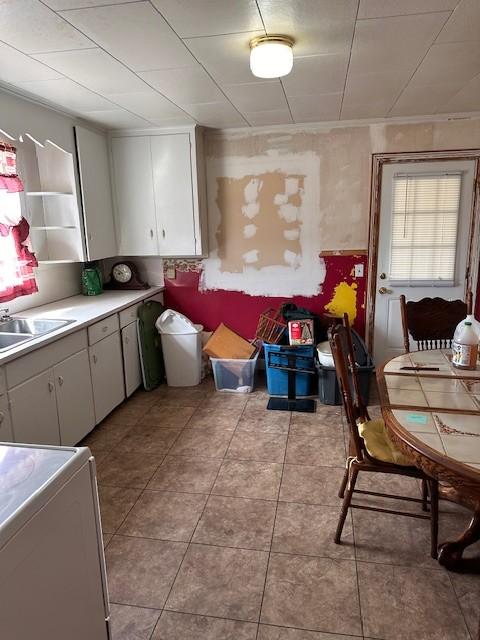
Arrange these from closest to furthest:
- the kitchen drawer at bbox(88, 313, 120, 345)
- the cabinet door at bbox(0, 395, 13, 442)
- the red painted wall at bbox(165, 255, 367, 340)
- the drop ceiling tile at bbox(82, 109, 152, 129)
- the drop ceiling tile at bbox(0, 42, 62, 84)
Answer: the drop ceiling tile at bbox(0, 42, 62, 84) < the cabinet door at bbox(0, 395, 13, 442) < the kitchen drawer at bbox(88, 313, 120, 345) < the drop ceiling tile at bbox(82, 109, 152, 129) < the red painted wall at bbox(165, 255, 367, 340)

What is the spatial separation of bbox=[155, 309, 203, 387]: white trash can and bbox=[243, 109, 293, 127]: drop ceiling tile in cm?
178

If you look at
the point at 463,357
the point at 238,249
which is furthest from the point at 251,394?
the point at 463,357

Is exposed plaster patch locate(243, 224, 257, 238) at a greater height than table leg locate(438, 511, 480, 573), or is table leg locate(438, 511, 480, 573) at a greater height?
exposed plaster patch locate(243, 224, 257, 238)

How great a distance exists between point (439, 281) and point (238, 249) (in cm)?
183

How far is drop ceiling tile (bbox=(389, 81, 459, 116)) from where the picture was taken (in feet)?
9.40

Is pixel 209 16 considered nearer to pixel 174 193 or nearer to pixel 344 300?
pixel 174 193

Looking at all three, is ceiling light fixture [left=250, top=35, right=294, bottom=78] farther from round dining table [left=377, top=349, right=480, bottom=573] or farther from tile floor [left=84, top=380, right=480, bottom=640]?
tile floor [left=84, top=380, right=480, bottom=640]

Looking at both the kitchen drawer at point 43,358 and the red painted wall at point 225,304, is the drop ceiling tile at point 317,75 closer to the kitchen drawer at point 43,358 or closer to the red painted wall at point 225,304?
the red painted wall at point 225,304

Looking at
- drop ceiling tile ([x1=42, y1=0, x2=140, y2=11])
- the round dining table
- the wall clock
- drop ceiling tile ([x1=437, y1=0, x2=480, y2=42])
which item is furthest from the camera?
the wall clock

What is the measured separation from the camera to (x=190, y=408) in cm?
368

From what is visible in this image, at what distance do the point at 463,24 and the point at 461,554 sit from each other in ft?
7.63

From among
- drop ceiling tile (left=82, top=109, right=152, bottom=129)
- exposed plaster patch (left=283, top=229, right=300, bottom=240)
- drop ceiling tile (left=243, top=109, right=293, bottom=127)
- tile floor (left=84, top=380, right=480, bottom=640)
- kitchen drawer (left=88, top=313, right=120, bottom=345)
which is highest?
drop ceiling tile (left=82, top=109, right=152, bottom=129)

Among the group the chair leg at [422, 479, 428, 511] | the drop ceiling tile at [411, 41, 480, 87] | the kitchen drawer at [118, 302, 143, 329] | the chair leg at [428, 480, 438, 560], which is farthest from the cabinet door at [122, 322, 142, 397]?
the drop ceiling tile at [411, 41, 480, 87]

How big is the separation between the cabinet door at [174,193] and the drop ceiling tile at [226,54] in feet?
4.30
